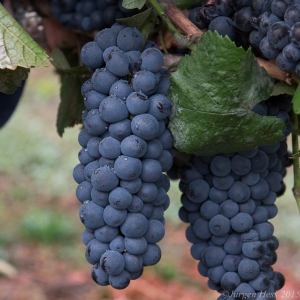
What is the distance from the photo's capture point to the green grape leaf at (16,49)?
0.54 metres

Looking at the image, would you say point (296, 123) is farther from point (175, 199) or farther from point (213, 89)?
point (175, 199)

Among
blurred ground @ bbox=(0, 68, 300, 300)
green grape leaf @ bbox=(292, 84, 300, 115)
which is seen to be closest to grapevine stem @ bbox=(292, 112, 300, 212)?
green grape leaf @ bbox=(292, 84, 300, 115)

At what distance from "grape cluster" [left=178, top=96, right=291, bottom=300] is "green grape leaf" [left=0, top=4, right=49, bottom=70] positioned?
9.0 inches

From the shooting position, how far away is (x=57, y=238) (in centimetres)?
265

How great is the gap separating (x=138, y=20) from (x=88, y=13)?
0.21 m

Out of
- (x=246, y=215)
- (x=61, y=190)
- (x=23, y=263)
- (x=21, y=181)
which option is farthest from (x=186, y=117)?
(x=21, y=181)

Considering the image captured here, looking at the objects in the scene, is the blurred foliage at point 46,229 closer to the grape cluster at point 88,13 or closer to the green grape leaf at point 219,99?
the grape cluster at point 88,13

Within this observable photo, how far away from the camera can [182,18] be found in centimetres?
57

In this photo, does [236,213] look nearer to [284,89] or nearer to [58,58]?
[284,89]

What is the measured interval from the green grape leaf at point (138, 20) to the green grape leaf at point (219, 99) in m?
0.07

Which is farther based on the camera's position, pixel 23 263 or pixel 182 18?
pixel 23 263

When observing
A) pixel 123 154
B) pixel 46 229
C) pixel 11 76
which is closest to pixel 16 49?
pixel 11 76

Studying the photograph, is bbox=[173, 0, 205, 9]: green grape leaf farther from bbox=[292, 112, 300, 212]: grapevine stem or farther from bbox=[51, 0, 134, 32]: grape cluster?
bbox=[292, 112, 300, 212]: grapevine stem

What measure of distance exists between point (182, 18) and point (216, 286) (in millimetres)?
343
